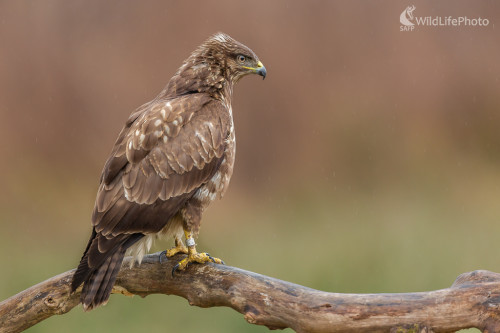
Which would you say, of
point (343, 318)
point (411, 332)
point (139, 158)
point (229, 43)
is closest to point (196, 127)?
point (139, 158)

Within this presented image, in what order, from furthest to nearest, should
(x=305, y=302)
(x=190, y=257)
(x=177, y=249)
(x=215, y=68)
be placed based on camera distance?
(x=215, y=68) < (x=177, y=249) < (x=190, y=257) < (x=305, y=302)

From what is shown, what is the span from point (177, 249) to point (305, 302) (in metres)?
1.06

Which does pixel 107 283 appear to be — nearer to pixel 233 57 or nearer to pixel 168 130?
pixel 168 130

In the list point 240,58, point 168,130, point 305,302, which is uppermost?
point 240,58

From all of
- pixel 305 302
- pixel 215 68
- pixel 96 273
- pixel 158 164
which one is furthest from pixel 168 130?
pixel 305 302

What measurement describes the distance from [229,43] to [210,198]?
1047 millimetres

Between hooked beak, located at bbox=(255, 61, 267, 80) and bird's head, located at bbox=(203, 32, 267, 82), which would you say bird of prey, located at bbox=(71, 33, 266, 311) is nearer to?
bird's head, located at bbox=(203, 32, 267, 82)

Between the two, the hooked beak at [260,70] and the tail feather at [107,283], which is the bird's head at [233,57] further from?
the tail feather at [107,283]

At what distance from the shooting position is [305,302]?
3.45m

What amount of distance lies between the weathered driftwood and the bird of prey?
19 centimetres

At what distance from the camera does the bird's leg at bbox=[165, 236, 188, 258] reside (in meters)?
4.18

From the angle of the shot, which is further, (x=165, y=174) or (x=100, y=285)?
(x=165, y=174)

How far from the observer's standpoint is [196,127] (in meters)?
4.03

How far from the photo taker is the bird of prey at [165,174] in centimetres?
366
